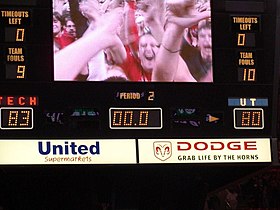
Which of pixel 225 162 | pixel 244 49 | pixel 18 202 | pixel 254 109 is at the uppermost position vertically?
pixel 244 49

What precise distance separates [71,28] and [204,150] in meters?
2.18

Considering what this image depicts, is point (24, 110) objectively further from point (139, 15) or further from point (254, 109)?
point (254, 109)

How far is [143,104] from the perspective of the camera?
9492 mm

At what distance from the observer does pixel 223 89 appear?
9.73 meters

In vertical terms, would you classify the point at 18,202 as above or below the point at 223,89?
below

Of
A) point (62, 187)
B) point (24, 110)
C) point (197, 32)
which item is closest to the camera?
point (24, 110)

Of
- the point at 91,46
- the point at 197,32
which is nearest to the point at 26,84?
the point at 91,46

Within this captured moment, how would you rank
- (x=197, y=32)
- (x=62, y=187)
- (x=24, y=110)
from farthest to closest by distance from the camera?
(x=62, y=187) → (x=197, y=32) → (x=24, y=110)

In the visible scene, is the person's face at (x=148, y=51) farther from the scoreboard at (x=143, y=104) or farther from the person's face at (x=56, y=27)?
the person's face at (x=56, y=27)

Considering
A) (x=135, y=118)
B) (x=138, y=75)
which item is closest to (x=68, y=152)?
(x=135, y=118)

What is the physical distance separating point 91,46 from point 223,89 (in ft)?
5.56

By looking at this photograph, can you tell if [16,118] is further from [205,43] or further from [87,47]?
[205,43]

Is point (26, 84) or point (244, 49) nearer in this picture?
point (26, 84)

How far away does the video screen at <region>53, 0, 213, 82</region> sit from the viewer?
374 inches
